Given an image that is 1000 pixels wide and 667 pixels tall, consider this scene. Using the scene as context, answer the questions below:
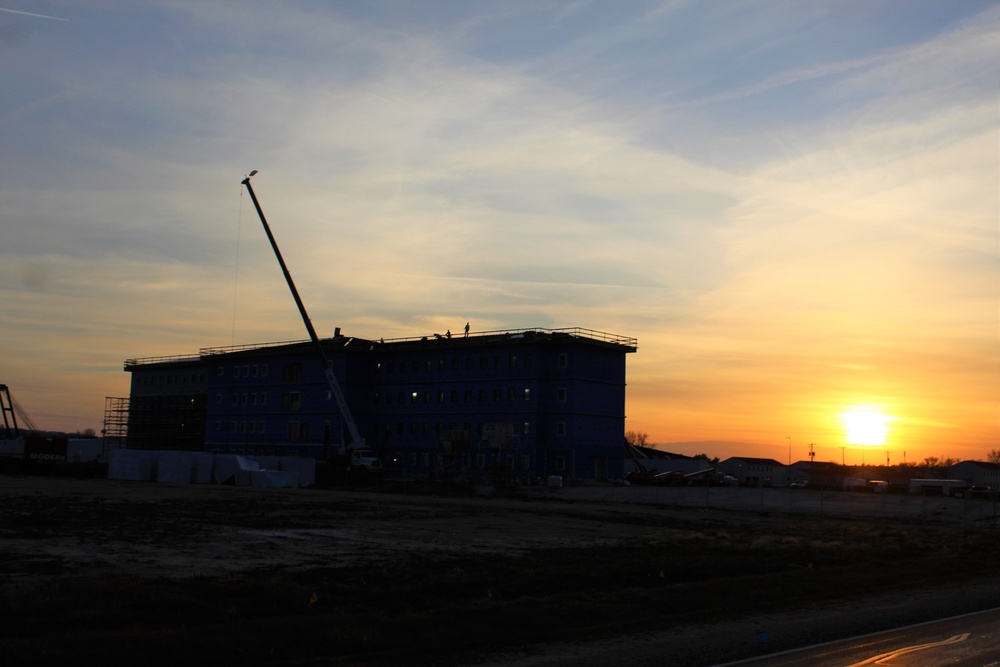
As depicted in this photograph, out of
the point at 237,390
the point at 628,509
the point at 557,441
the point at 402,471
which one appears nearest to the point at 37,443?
the point at 237,390

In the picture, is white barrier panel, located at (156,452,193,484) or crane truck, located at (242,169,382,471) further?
crane truck, located at (242,169,382,471)

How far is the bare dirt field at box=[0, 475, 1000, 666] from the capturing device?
14383mm

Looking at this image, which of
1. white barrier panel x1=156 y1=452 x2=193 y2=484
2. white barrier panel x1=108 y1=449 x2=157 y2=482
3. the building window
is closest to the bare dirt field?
white barrier panel x1=156 y1=452 x2=193 y2=484

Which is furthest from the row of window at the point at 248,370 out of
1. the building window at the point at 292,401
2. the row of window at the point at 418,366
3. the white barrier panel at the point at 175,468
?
the white barrier panel at the point at 175,468

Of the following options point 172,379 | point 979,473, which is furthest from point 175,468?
point 979,473

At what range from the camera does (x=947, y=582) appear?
25.0m

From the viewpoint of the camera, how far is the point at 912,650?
48.3ft

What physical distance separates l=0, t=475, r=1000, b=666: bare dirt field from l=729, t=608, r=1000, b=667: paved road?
2.17 feet

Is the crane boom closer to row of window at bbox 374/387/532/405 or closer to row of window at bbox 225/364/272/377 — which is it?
row of window at bbox 374/387/532/405

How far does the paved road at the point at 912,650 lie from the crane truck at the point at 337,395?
7731cm

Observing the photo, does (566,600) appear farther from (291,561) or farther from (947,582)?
(947,582)

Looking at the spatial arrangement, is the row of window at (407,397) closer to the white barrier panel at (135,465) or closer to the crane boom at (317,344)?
the crane boom at (317,344)

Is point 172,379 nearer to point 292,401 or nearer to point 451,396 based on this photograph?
point 292,401

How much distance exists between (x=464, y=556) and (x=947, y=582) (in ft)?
42.9
